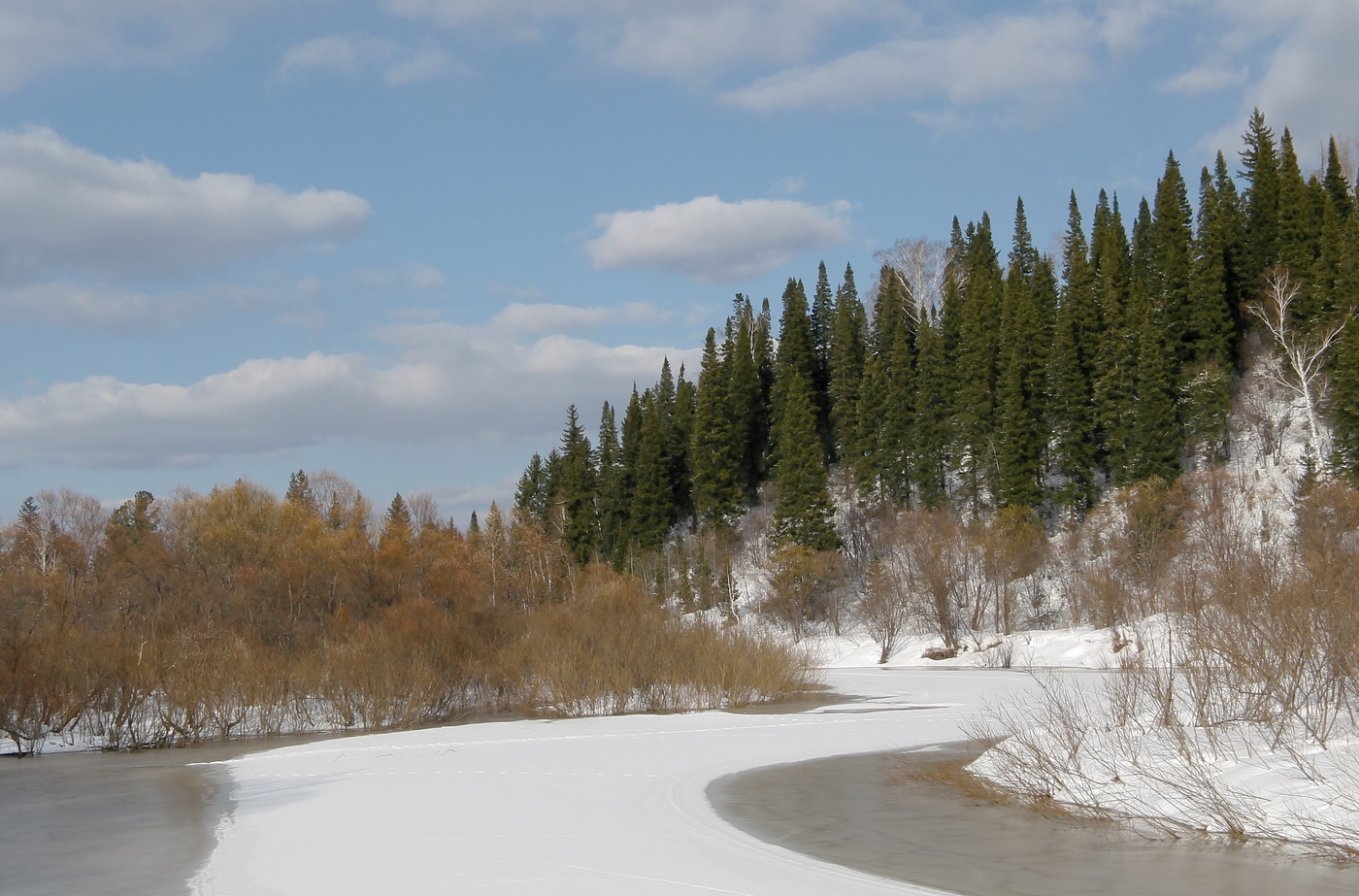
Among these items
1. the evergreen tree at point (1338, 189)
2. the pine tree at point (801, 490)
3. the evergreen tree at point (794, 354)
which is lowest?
the pine tree at point (801, 490)

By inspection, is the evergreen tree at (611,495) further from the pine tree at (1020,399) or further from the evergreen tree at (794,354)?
the pine tree at (1020,399)

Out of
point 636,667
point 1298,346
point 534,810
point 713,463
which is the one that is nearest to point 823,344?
point 713,463

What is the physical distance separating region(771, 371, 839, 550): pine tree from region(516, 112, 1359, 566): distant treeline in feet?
0.51

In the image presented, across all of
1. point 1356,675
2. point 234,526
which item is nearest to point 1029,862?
point 1356,675

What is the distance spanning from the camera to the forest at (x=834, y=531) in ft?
106

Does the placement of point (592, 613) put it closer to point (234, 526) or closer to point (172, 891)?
point (172, 891)

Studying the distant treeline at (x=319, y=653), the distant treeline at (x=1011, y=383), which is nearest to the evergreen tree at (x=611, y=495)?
the distant treeline at (x=1011, y=383)

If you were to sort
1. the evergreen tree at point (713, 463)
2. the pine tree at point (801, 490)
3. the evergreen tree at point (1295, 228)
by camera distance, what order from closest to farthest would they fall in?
the evergreen tree at point (1295, 228)
the pine tree at point (801, 490)
the evergreen tree at point (713, 463)

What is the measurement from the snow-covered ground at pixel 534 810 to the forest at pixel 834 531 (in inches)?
247

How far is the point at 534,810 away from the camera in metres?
16.6

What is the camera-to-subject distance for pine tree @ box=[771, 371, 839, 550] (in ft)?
251

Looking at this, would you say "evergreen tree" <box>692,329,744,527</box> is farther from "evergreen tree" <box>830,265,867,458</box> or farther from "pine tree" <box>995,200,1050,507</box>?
"pine tree" <box>995,200,1050,507</box>

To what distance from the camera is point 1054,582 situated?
230 ft

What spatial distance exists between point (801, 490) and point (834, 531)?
3.82 metres
